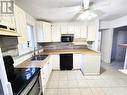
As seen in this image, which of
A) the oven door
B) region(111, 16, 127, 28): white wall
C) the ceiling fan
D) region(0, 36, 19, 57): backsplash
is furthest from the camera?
region(111, 16, 127, 28): white wall

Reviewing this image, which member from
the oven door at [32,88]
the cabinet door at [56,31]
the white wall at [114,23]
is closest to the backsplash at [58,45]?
the cabinet door at [56,31]

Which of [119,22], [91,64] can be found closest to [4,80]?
[91,64]

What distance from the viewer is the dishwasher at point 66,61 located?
3668 millimetres

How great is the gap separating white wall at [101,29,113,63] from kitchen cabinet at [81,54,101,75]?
6.12 ft

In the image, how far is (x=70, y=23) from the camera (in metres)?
4.06

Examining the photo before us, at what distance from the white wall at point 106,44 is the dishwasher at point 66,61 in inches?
92.2

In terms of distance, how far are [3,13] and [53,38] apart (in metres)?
2.89

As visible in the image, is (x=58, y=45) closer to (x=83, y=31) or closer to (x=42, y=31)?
(x=42, y=31)

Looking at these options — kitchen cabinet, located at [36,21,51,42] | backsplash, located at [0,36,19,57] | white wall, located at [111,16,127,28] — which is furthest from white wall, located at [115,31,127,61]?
backsplash, located at [0,36,19,57]

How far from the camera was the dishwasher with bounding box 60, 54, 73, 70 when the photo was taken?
367 cm

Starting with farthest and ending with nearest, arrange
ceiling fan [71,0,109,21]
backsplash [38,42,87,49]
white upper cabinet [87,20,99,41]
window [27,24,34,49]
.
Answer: backsplash [38,42,87,49] < white upper cabinet [87,20,99,41] < window [27,24,34,49] < ceiling fan [71,0,109,21]

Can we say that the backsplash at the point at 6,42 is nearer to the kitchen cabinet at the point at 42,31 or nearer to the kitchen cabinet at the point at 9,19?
the kitchen cabinet at the point at 9,19

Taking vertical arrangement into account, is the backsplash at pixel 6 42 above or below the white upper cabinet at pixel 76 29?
below

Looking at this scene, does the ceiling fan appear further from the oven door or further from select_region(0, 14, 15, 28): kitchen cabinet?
the oven door
